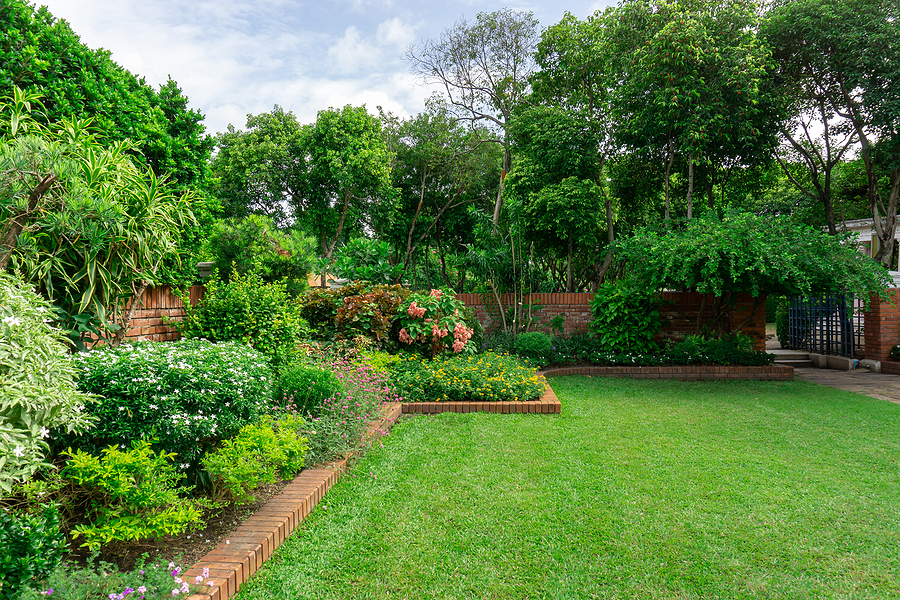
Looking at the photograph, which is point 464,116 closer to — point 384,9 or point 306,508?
point 384,9

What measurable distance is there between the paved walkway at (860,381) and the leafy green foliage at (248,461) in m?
8.12

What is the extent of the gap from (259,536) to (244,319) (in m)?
2.57

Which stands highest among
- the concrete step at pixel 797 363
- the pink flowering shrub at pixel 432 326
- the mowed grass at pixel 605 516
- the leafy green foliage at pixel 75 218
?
the leafy green foliage at pixel 75 218

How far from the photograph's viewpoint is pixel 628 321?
908cm

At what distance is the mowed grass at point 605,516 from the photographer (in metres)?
2.36

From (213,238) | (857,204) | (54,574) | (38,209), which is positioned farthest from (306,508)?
(857,204)

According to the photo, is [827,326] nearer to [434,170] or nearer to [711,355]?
[711,355]

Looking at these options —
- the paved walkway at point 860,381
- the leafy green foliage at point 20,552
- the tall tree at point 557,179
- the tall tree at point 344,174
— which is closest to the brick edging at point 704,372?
the paved walkway at point 860,381

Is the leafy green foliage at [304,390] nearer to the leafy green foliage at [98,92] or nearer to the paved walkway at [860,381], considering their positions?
the leafy green foliage at [98,92]

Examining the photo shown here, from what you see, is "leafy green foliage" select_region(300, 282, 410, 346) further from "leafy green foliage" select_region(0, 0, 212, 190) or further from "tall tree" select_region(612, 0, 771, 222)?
"tall tree" select_region(612, 0, 771, 222)

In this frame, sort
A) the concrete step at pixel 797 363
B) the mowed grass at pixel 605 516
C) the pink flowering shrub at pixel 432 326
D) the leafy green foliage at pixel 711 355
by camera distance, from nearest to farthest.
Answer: the mowed grass at pixel 605 516
the pink flowering shrub at pixel 432 326
the leafy green foliage at pixel 711 355
the concrete step at pixel 797 363

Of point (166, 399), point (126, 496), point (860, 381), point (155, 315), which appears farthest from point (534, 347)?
point (126, 496)

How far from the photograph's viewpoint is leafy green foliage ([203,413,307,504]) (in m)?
2.60

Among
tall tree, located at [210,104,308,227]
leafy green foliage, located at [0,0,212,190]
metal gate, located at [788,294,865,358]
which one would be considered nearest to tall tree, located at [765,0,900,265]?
metal gate, located at [788,294,865,358]
